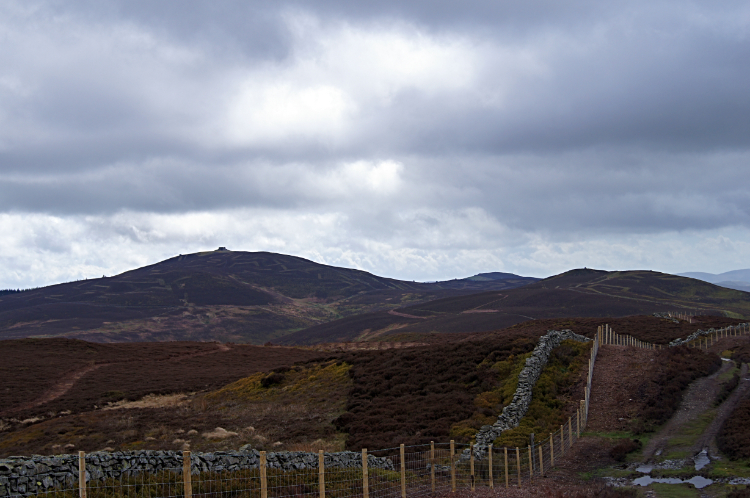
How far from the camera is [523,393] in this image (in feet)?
96.8

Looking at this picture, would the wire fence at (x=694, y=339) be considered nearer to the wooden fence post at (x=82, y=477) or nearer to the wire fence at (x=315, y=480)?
the wire fence at (x=315, y=480)

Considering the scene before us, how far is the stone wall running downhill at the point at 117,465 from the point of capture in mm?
9750

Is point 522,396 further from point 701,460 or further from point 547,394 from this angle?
point 701,460

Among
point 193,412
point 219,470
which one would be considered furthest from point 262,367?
point 219,470

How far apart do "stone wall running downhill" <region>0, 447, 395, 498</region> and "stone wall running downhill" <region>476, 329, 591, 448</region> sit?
398 inches

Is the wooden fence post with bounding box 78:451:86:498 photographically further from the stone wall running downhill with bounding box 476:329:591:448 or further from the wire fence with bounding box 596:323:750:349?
the wire fence with bounding box 596:323:750:349

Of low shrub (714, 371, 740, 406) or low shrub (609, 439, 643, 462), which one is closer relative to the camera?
low shrub (609, 439, 643, 462)

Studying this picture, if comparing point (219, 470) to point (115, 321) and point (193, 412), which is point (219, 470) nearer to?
point (193, 412)

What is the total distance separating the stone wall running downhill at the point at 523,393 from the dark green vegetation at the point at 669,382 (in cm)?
529

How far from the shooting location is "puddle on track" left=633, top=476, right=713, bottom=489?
1742cm

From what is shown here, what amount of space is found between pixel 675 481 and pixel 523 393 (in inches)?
458

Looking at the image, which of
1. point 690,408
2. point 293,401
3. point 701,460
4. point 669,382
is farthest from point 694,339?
point 293,401

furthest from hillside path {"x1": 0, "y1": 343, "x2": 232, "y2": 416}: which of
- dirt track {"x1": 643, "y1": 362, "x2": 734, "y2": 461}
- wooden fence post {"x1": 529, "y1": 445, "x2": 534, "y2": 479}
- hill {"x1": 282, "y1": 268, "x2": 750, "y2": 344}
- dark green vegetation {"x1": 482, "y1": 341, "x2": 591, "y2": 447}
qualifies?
hill {"x1": 282, "y1": 268, "x2": 750, "y2": 344}

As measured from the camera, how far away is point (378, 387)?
1489 inches
